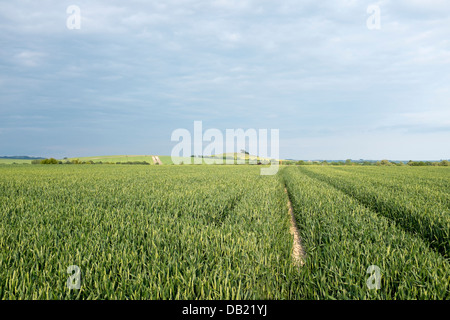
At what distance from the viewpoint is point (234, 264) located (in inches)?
131

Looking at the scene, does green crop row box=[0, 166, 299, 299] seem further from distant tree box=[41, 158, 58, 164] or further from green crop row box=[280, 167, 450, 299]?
distant tree box=[41, 158, 58, 164]

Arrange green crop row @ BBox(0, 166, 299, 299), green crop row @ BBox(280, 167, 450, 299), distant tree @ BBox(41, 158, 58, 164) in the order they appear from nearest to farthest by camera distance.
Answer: green crop row @ BBox(0, 166, 299, 299) → green crop row @ BBox(280, 167, 450, 299) → distant tree @ BBox(41, 158, 58, 164)

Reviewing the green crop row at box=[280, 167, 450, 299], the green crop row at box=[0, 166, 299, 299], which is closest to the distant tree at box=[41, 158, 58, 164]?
the green crop row at box=[0, 166, 299, 299]

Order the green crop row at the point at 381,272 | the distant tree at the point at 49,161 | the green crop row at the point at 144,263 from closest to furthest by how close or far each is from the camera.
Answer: the green crop row at the point at 144,263, the green crop row at the point at 381,272, the distant tree at the point at 49,161

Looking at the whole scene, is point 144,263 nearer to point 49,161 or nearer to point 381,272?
point 381,272

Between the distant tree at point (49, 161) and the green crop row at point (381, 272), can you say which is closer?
the green crop row at point (381, 272)

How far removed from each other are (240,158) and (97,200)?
75708 millimetres

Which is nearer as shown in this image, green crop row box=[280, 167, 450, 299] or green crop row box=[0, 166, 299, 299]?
green crop row box=[0, 166, 299, 299]

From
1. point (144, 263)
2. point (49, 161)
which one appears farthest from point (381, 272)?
point (49, 161)

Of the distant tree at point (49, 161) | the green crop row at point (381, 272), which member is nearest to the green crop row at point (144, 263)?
the green crop row at point (381, 272)

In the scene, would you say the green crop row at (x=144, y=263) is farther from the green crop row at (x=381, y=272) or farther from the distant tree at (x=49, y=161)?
the distant tree at (x=49, y=161)

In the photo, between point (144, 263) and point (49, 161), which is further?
point (49, 161)
